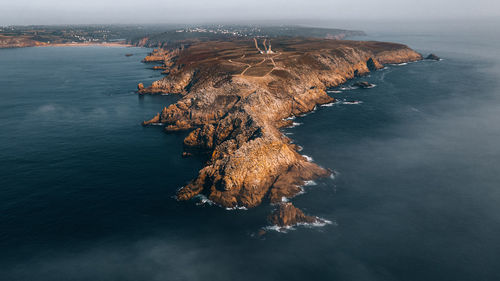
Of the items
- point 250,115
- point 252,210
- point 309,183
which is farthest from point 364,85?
point 252,210

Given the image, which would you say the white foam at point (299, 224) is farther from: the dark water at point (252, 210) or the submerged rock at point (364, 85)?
the submerged rock at point (364, 85)

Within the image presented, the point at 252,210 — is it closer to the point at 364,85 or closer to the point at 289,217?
the point at 289,217

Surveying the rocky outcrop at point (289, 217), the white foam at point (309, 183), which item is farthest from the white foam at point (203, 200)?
the white foam at point (309, 183)

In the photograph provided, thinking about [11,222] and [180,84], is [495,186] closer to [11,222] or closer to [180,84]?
[11,222]

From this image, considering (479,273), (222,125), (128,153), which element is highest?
(222,125)

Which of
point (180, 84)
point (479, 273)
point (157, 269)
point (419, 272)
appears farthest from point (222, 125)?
point (180, 84)

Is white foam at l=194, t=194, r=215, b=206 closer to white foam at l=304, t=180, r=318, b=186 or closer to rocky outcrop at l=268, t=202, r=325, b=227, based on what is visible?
rocky outcrop at l=268, t=202, r=325, b=227
